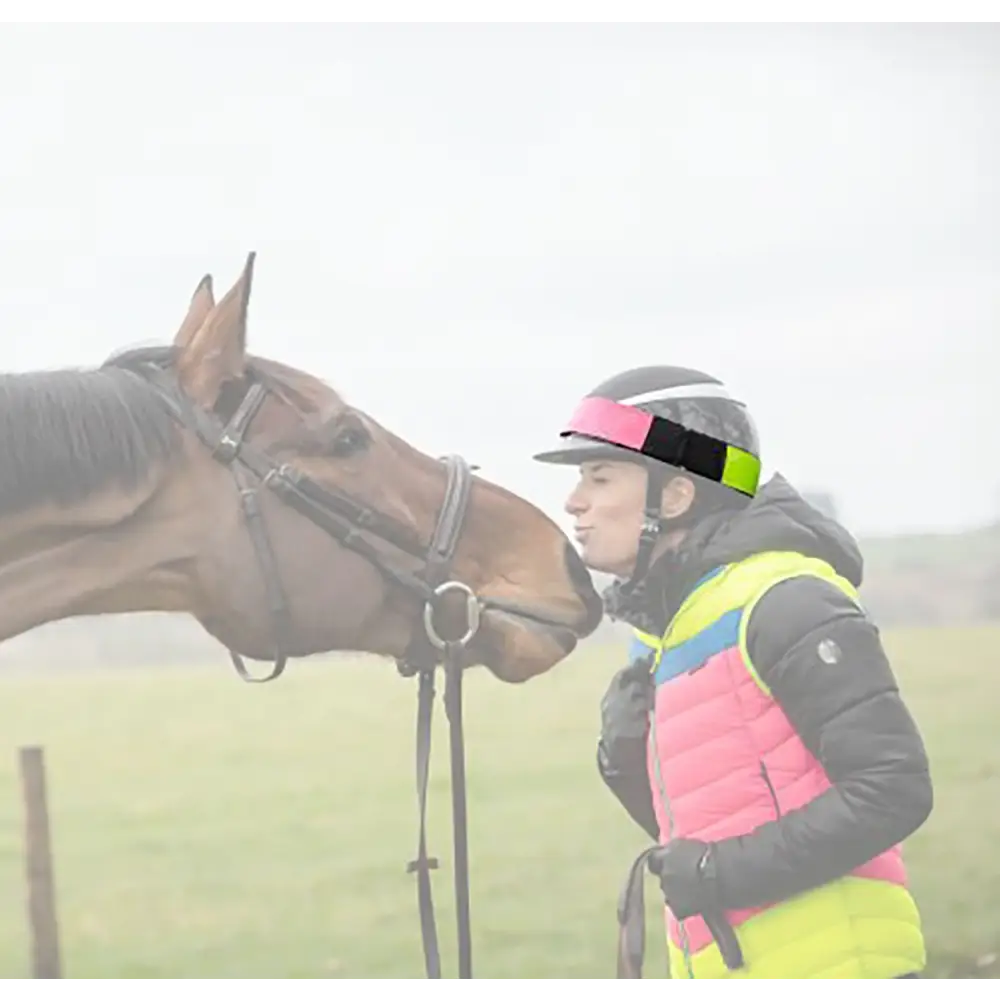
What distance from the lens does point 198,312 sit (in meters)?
1.58

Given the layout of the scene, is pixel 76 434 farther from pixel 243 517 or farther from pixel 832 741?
pixel 832 741

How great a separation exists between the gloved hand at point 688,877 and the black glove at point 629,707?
16 centimetres

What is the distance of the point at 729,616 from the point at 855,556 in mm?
160

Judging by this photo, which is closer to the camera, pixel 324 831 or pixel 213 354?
pixel 213 354

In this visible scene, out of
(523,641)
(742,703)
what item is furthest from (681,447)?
(523,641)

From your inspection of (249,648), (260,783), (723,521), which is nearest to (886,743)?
(723,521)

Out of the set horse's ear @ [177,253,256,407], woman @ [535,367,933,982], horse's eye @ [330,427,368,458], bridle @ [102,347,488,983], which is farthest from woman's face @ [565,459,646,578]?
horse's ear @ [177,253,256,407]

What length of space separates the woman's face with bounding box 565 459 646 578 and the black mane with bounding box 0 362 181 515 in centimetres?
46

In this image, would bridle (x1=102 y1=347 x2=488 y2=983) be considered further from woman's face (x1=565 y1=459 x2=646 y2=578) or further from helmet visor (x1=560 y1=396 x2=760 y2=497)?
helmet visor (x1=560 y1=396 x2=760 y2=497)

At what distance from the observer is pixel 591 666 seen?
2.12 m

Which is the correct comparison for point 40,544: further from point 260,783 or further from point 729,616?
point 260,783

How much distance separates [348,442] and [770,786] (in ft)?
2.05

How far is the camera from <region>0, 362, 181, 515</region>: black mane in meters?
1.42
